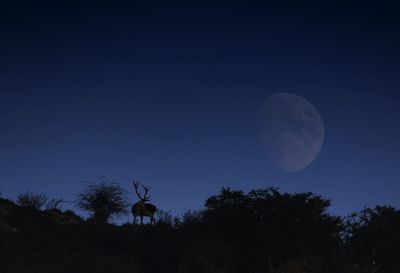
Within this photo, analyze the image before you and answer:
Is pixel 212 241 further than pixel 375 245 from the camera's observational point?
No

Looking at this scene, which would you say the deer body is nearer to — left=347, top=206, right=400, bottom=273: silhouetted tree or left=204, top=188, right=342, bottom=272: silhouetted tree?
A: left=204, top=188, right=342, bottom=272: silhouetted tree

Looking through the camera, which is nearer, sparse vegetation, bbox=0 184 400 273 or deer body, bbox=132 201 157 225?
sparse vegetation, bbox=0 184 400 273

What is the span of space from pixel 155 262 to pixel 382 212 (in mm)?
27138

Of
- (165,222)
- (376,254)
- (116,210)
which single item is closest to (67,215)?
(116,210)

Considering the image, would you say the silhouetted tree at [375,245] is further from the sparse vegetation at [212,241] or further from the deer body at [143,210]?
the deer body at [143,210]

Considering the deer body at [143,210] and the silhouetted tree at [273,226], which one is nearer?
the silhouetted tree at [273,226]

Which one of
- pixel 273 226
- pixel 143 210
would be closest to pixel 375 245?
pixel 273 226

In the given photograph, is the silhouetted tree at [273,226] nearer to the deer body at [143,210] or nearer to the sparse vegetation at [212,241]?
the sparse vegetation at [212,241]

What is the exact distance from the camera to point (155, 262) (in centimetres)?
4266

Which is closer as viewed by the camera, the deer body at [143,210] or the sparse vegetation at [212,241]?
the sparse vegetation at [212,241]

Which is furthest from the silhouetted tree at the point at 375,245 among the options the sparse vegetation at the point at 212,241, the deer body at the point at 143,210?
the deer body at the point at 143,210

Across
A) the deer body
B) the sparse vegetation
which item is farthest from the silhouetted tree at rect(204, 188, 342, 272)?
the deer body

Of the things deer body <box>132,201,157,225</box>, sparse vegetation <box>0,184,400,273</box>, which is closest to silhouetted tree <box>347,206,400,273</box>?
sparse vegetation <box>0,184,400,273</box>

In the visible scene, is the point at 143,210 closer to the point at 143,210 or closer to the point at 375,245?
the point at 143,210
